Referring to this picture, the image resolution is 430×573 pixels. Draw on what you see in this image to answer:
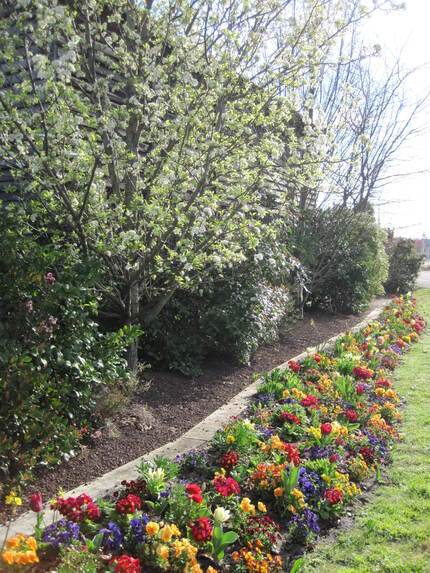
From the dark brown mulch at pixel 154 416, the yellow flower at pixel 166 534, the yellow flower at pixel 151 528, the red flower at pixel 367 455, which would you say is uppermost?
the yellow flower at pixel 151 528

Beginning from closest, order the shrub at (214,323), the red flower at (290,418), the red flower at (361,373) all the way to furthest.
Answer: the red flower at (290,418), the shrub at (214,323), the red flower at (361,373)

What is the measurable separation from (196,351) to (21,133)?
2864 mm

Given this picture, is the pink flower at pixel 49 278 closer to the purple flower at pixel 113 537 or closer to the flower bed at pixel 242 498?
the flower bed at pixel 242 498

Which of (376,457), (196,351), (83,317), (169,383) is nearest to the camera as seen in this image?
(83,317)

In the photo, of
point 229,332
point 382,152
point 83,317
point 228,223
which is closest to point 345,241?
point 382,152

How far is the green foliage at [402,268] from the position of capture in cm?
1606

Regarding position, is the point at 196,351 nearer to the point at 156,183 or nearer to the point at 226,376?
the point at 226,376

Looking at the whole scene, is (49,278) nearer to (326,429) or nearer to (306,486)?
(306,486)

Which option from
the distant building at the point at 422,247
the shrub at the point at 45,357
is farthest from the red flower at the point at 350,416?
the distant building at the point at 422,247

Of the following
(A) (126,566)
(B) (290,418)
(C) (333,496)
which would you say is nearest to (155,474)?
(A) (126,566)

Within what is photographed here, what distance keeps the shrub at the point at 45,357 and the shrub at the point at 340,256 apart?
565cm

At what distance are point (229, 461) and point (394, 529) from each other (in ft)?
3.37

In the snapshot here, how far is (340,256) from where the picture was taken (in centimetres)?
1054

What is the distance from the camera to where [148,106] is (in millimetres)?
A: 3893
